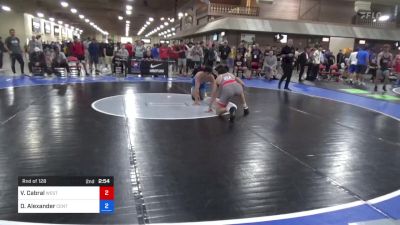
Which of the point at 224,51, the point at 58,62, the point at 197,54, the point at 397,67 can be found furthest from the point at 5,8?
the point at 397,67

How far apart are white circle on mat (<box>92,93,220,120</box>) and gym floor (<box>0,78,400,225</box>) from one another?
30 cm

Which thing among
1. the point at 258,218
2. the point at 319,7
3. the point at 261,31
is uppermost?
the point at 319,7

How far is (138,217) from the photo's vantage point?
289cm

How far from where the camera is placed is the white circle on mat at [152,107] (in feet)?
22.4

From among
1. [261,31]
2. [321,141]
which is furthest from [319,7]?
[321,141]

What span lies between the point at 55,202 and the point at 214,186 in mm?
1806

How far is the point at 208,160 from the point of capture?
4.32 m

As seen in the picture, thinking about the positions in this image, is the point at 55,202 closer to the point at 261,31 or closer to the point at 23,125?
the point at 23,125

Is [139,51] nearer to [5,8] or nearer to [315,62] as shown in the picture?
[315,62]

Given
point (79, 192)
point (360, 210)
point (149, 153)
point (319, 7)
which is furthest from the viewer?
point (319, 7)

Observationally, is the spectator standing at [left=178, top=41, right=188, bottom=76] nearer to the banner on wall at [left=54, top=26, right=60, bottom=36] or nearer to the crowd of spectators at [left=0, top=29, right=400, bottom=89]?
the crowd of spectators at [left=0, top=29, right=400, bottom=89]

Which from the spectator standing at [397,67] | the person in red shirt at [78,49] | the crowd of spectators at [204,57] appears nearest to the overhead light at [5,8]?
the crowd of spectators at [204,57]
